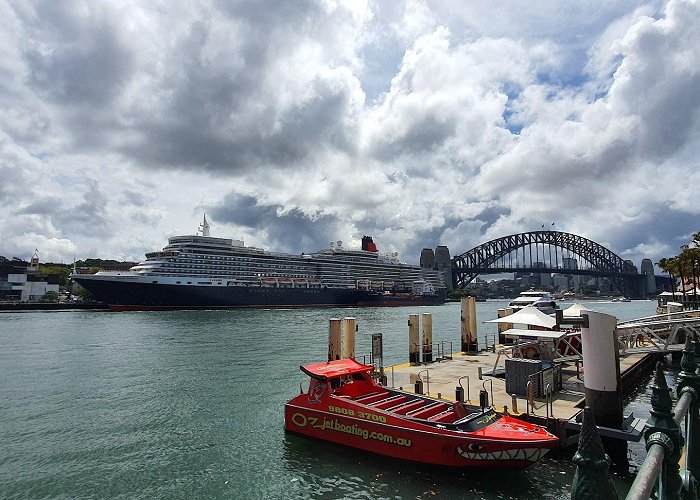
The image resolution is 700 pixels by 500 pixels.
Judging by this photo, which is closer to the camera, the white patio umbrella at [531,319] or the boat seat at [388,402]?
the boat seat at [388,402]

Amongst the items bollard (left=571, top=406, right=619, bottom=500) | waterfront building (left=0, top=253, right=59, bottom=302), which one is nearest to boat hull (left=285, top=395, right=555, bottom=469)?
bollard (left=571, top=406, right=619, bottom=500)

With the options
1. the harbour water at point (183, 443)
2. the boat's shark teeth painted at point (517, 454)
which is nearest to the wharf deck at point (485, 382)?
the harbour water at point (183, 443)

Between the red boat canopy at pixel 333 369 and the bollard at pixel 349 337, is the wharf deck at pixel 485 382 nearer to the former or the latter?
the bollard at pixel 349 337

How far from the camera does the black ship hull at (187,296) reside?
3287 inches

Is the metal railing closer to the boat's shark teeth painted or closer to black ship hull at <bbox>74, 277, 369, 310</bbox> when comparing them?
the boat's shark teeth painted

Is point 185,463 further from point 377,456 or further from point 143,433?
point 377,456

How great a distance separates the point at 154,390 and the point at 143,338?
77.7 feet

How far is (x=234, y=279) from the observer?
9612cm

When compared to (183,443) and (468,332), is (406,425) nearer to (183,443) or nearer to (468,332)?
(183,443)

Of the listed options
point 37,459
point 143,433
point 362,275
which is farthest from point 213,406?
point 362,275

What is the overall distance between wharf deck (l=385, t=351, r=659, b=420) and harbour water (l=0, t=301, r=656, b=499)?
6.82 ft

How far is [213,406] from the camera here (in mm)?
20844

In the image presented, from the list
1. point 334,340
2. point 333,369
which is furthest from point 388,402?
point 334,340

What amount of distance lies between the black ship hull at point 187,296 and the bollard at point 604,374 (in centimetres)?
8249
